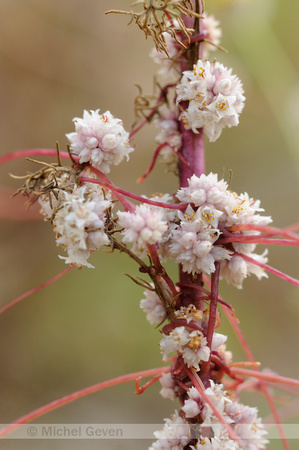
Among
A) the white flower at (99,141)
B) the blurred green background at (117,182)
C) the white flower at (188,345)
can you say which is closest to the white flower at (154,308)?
the white flower at (188,345)

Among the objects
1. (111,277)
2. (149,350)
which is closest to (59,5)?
(111,277)

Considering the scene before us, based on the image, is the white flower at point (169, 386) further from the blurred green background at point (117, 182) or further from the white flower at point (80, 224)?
the blurred green background at point (117, 182)

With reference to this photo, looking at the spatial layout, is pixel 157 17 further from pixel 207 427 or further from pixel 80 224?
pixel 207 427

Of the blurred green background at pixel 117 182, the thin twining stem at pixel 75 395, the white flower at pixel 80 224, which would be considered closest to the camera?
the white flower at pixel 80 224

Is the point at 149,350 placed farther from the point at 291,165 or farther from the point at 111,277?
the point at 291,165

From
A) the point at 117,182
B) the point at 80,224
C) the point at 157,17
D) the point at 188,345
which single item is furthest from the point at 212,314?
the point at 117,182

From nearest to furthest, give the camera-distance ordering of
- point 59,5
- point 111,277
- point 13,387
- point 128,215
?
point 128,215, point 13,387, point 111,277, point 59,5

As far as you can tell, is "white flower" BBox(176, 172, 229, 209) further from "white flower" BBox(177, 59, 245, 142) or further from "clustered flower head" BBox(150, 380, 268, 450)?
"clustered flower head" BBox(150, 380, 268, 450)
